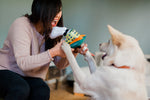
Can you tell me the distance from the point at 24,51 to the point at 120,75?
0.68 m

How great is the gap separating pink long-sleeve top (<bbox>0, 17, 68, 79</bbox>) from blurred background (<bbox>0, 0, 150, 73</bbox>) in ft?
5.49

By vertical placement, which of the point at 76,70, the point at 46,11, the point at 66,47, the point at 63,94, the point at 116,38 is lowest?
the point at 63,94

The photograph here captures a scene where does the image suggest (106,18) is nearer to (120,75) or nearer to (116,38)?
(116,38)

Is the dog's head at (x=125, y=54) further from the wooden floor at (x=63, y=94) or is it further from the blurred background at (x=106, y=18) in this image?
the blurred background at (x=106, y=18)

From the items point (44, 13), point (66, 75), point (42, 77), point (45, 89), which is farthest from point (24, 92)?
point (66, 75)

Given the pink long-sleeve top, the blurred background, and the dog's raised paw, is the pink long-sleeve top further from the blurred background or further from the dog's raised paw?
the blurred background

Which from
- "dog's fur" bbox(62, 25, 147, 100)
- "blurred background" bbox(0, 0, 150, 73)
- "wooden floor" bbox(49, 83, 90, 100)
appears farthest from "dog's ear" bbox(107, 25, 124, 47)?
"blurred background" bbox(0, 0, 150, 73)

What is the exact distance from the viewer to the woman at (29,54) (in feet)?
3.52

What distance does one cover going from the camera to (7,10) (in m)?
2.03

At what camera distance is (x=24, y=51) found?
44.1 inches

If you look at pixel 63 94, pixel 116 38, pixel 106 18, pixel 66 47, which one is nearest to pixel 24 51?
pixel 66 47

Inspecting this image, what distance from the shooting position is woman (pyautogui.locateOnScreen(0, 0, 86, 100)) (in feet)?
3.52

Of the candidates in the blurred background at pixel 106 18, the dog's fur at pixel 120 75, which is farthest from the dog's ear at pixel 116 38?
the blurred background at pixel 106 18

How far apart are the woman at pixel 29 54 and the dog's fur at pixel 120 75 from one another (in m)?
0.29
